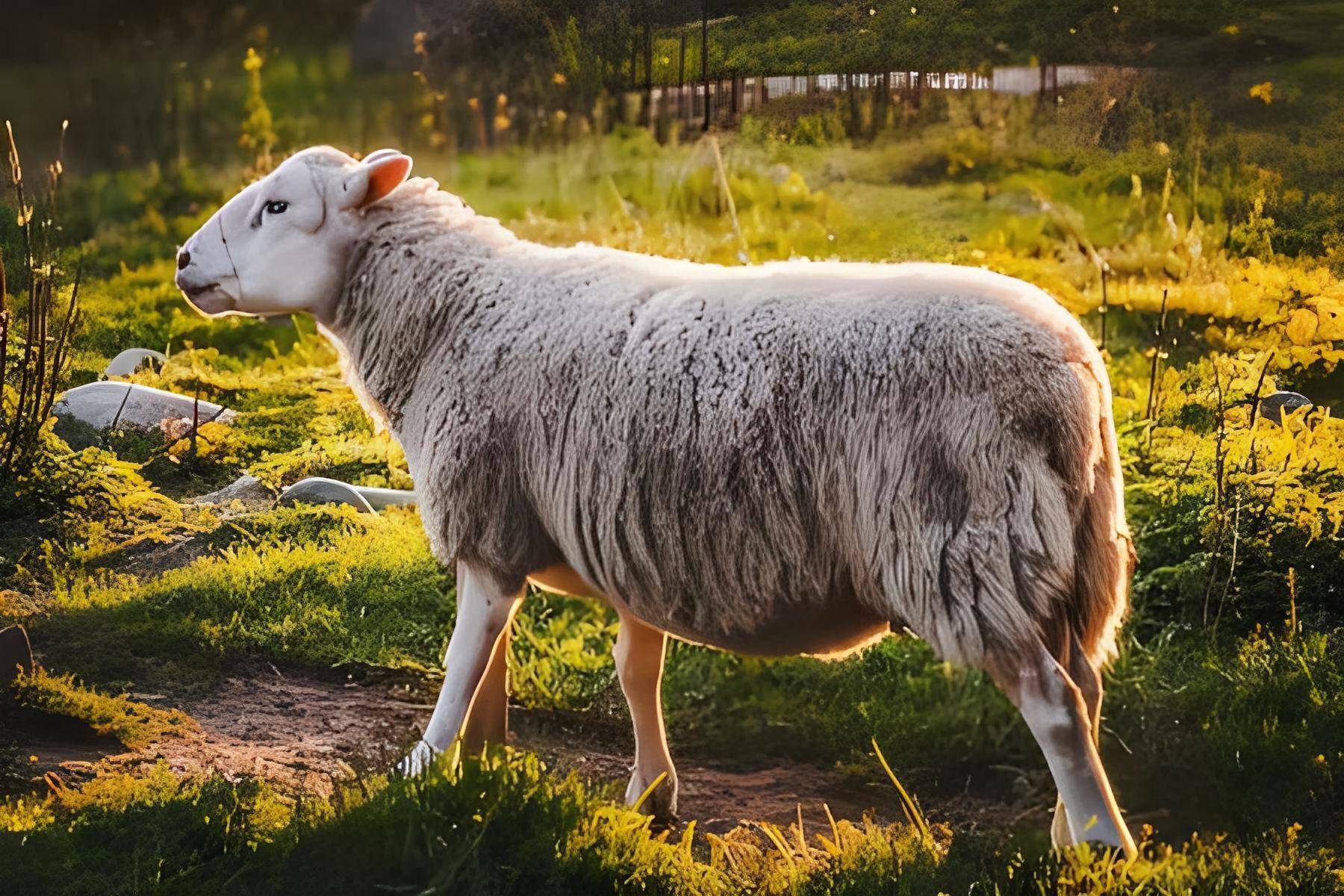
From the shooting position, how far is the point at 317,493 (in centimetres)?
602

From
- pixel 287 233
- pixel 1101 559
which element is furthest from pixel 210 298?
pixel 1101 559

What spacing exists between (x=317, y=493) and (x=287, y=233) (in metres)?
1.88

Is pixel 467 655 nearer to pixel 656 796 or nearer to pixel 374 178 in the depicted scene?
pixel 656 796

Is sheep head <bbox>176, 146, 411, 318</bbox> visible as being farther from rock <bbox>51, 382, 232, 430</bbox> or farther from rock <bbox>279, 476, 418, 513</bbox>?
rock <bbox>51, 382, 232, 430</bbox>

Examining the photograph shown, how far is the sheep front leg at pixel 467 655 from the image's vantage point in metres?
4.10

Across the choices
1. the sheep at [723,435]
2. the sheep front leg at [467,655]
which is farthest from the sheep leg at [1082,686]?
the sheep front leg at [467,655]

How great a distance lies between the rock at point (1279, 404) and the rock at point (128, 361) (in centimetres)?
477

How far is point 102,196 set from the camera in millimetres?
6898

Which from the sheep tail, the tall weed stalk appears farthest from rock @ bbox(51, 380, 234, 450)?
the sheep tail

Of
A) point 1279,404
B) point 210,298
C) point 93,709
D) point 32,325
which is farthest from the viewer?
point 32,325

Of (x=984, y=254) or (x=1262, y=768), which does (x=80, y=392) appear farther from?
(x=1262, y=768)

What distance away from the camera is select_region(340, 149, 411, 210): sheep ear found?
4.31 metres

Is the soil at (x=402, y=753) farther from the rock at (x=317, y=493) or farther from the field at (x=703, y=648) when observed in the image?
the rock at (x=317, y=493)

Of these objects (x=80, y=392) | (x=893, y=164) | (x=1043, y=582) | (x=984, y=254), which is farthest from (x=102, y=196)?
(x=1043, y=582)
